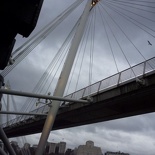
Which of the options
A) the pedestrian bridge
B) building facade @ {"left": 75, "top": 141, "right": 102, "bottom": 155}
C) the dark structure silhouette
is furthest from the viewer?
building facade @ {"left": 75, "top": 141, "right": 102, "bottom": 155}

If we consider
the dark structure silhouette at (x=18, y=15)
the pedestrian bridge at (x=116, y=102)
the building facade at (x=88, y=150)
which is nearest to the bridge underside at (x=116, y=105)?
the pedestrian bridge at (x=116, y=102)

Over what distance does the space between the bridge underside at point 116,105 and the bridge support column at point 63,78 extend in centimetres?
313

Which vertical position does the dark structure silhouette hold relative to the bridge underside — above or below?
below

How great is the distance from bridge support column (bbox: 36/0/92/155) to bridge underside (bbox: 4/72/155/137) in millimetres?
3132

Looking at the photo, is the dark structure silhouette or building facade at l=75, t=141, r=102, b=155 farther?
building facade at l=75, t=141, r=102, b=155

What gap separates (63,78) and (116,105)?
5097 millimetres

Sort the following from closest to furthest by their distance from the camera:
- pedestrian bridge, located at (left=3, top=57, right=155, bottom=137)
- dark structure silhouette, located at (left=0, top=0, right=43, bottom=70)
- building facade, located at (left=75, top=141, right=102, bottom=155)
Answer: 1. dark structure silhouette, located at (left=0, top=0, right=43, bottom=70)
2. pedestrian bridge, located at (left=3, top=57, right=155, bottom=137)
3. building facade, located at (left=75, top=141, right=102, bottom=155)

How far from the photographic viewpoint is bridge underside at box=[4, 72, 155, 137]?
1964cm

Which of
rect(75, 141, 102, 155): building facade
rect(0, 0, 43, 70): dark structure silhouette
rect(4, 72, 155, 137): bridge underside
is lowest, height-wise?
rect(0, 0, 43, 70): dark structure silhouette

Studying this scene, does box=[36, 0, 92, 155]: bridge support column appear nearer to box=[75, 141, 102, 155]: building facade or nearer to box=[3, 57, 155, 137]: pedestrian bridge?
box=[3, 57, 155, 137]: pedestrian bridge

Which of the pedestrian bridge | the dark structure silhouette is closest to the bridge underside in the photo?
the pedestrian bridge

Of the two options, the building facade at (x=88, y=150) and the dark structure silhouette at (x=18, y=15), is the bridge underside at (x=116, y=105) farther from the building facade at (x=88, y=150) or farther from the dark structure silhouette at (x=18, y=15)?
the building facade at (x=88, y=150)

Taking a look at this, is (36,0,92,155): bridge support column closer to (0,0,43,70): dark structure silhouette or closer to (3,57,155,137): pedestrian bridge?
(3,57,155,137): pedestrian bridge

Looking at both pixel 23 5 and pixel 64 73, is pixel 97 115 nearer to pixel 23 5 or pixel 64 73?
pixel 64 73
